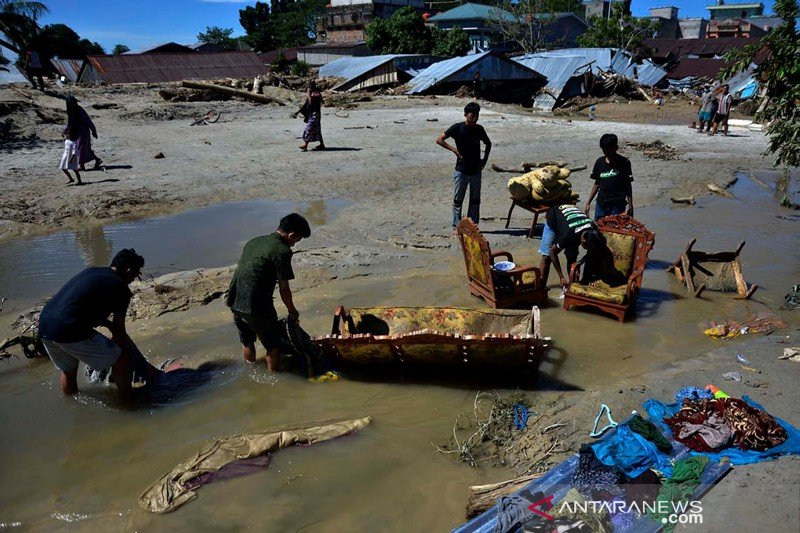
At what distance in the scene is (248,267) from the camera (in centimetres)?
518

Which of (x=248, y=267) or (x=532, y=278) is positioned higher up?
(x=248, y=267)

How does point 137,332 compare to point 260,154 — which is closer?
point 137,332

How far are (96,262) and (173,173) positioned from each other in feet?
16.7

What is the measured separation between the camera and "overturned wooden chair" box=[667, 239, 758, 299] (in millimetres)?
7276

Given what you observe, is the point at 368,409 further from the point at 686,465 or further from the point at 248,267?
the point at 686,465

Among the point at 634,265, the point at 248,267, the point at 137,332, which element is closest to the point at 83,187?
the point at 137,332

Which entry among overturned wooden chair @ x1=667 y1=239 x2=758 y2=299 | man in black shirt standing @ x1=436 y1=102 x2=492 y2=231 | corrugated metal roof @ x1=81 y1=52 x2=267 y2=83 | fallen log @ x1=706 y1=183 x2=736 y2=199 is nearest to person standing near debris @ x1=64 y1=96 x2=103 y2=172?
man in black shirt standing @ x1=436 y1=102 x2=492 y2=231

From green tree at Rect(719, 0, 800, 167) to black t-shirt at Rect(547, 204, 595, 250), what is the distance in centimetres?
340

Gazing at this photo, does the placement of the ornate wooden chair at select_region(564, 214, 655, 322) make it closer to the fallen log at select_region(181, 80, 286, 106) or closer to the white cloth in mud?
the white cloth in mud

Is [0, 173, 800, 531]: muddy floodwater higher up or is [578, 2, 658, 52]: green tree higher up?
[578, 2, 658, 52]: green tree

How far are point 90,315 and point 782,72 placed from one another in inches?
329

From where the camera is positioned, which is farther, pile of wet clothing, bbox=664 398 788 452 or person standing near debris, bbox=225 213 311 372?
person standing near debris, bbox=225 213 311 372

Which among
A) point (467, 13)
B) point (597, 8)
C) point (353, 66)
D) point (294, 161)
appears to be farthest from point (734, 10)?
point (294, 161)

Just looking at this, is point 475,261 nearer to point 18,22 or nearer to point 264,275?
point 264,275
